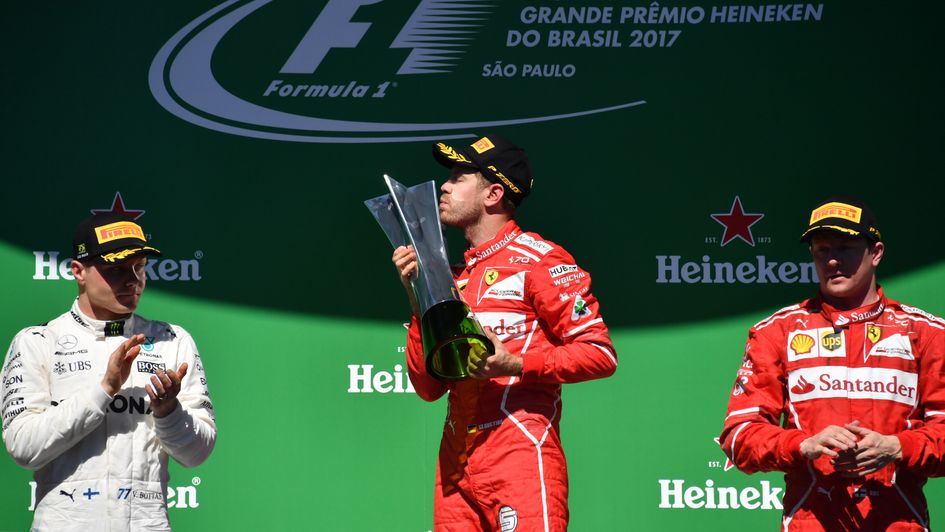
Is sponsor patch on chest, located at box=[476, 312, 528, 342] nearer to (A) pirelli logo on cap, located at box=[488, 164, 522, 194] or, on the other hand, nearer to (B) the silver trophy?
(B) the silver trophy

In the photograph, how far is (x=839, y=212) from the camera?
3.15 metres

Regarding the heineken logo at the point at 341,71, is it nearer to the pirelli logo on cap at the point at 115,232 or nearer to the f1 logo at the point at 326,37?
the f1 logo at the point at 326,37

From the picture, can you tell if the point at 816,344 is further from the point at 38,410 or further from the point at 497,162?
the point at 38,410

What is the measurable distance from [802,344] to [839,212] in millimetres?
362

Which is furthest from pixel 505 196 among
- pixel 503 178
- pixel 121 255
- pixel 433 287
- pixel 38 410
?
pixel 38 410

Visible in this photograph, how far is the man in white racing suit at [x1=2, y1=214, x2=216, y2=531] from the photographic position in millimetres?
3072

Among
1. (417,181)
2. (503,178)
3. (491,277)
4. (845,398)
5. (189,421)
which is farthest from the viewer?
(417,181)

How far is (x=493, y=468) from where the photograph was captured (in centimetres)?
332

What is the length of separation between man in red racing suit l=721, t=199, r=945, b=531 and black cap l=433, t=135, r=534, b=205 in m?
0.89

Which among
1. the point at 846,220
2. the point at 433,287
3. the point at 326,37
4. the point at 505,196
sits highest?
the point at 326,37

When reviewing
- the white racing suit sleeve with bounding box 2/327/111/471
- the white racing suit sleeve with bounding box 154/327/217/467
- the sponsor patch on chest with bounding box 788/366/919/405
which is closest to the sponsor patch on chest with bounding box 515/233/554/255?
the sponsor patch on chest with bounding box 788/366/919/405

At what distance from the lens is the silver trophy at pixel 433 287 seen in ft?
10.6

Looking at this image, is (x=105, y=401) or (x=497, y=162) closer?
(x=105, y=401)

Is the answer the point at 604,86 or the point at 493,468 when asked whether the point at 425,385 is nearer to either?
the point at 493,468
